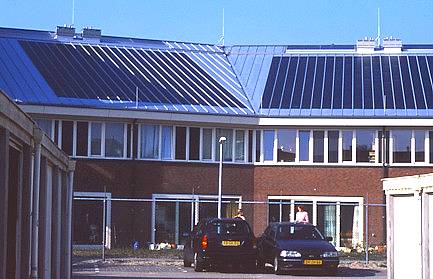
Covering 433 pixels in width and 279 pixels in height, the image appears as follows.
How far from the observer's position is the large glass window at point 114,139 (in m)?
39.3

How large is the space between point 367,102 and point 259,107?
14.8 ft

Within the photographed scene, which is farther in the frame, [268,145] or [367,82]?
[367,82]

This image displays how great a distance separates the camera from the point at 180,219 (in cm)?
3906

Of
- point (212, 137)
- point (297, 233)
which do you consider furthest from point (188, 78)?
point (297, 233)

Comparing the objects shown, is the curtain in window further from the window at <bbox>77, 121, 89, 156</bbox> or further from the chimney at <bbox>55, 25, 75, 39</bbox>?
the chimney at <bbox>55, 25, 75, 39</bbox>

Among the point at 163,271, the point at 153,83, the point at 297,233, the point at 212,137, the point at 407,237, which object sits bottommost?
the point at 163,271

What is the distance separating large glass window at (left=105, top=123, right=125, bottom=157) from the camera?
39.3 metres

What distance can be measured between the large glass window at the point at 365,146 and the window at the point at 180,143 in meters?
7.04

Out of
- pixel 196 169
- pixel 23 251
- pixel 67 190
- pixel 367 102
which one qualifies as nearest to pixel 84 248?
pixel 196 169

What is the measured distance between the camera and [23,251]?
1119 centimetres

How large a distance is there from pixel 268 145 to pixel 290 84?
3869 millimetres

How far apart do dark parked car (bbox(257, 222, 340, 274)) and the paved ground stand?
0.35 m

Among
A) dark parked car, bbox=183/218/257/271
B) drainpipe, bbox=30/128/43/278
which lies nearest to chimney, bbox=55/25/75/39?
dark parked car, bbox=183/218/257/271

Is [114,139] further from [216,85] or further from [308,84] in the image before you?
[308,84]
